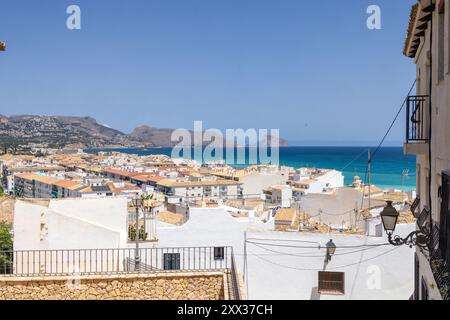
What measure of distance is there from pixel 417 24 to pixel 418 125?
1508 mm

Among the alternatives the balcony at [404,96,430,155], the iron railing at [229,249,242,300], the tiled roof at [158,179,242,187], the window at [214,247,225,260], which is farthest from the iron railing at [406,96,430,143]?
the tiled roof at [158,179,242,187]

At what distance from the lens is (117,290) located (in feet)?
32.9

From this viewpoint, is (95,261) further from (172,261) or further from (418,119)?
(418,119)

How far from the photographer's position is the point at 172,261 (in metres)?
13.5

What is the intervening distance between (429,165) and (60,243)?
32.9 feet

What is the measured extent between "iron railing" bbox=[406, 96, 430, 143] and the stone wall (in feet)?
16.9

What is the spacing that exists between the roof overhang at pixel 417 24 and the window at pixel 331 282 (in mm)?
5843

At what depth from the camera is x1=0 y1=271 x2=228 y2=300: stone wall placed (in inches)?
384

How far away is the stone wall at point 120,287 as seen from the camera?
9.76 meters

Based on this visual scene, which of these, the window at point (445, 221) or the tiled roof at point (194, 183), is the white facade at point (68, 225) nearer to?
the window at point (445, 221)

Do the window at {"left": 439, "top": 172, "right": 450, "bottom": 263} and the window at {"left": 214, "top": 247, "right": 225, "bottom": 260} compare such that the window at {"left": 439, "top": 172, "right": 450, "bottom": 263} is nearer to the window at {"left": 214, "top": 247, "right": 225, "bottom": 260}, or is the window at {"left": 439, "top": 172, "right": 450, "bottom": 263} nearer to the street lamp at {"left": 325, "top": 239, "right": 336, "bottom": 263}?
the street lamp at {"left": 325, "top": 239, "right": 336, "bottom": 263}

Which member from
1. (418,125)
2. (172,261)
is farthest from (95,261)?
(418,125)

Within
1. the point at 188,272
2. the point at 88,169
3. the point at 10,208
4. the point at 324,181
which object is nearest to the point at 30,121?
the point at 88,169
